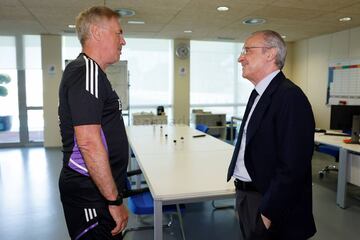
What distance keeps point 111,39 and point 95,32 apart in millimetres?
80

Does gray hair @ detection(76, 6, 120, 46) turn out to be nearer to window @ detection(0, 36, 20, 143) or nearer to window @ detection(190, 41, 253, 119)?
window @ detection(190, 41, 253, 119)

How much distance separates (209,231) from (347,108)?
2.73 meters

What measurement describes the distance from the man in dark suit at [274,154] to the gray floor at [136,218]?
59.4 inches

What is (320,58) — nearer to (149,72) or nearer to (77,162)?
(149,72)

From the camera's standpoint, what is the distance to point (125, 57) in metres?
7.42

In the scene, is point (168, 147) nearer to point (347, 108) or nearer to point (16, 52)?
point (347, 108)

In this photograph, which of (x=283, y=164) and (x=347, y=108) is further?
(x=347, y=108)

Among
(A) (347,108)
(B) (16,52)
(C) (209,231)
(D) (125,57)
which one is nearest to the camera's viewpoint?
(C) (209,231)

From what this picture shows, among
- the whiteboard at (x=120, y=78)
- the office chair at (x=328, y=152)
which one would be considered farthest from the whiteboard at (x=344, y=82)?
the whiteboard at (x=120, y=78)

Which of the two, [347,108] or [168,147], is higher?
[347,108]

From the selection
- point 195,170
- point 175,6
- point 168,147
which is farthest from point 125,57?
point 195,170

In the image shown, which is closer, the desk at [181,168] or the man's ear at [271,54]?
the man's ear at [271,54]

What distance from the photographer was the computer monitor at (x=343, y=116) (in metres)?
4.18

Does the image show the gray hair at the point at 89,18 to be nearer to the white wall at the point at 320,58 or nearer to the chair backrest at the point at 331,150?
the chair backrest at the point at 331,150
